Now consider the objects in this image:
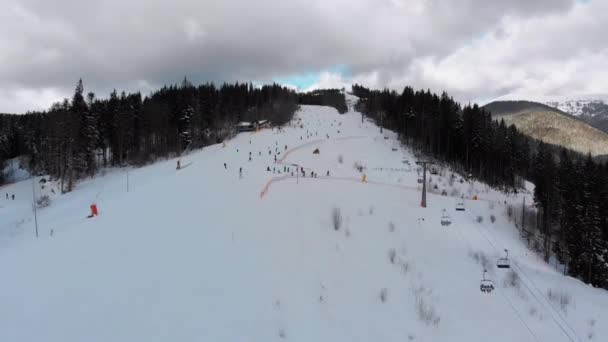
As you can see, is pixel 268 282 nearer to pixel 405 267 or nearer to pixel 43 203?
pixel 405 267

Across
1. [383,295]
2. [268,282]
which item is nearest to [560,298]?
[383,295]

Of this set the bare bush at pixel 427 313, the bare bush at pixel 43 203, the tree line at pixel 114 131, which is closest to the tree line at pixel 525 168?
the bare bush at pixel 427 313

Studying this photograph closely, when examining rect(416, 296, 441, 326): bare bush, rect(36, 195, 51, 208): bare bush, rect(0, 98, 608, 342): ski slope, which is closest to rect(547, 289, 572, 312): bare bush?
rect(0, 98, 608, 342): ski slope

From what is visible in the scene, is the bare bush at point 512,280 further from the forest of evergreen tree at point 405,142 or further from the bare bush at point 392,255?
the forest of evergreen tree at point 405,142

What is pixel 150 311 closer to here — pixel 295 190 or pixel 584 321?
pixel 584 321

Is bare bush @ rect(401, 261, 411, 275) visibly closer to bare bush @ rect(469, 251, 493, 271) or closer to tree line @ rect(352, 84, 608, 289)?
bare bush @ rect(469, 251, 493, 271)

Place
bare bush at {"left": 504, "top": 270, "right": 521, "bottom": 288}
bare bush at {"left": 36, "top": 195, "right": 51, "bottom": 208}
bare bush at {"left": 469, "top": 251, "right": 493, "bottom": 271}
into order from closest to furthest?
bare bush at {"left": 504, "top": 270, "right": 521, "bottom": 288}
bare bush at {"left": 469, "top": 251, "right": 493, "bottom": 271}
bare bush at {"left": 36, "top": 195, "right": 51, "bottom": 208}
